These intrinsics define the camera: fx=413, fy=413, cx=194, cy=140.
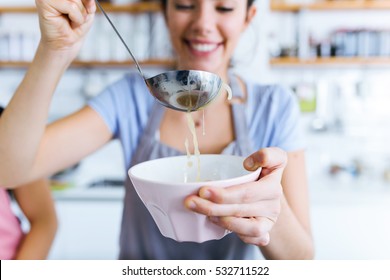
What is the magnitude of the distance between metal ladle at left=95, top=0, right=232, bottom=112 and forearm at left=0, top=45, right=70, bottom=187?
0.10 metres

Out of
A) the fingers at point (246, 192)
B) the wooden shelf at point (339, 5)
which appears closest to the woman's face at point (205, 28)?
the fingers at point (246, 192)

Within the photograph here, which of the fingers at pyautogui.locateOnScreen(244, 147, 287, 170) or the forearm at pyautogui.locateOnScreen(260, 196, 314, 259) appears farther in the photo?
the forearm at pyautogui.locateOnScreen(260, 196, 314, 259)

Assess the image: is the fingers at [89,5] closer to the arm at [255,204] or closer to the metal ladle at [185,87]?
the metal ladle at [185,87]

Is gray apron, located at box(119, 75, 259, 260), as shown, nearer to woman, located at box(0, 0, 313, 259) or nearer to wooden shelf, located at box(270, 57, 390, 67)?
woman, located at box(0, 0, 313, 259)

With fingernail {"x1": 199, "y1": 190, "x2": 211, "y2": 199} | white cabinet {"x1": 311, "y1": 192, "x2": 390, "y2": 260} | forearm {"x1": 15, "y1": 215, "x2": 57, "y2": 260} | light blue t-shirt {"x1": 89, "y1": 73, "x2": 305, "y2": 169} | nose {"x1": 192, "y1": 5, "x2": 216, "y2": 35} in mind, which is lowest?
white cabinet {"x1": 311, "y1": 192, "x2": 390, "y2": 260}

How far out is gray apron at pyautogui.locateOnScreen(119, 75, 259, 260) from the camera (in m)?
0.66

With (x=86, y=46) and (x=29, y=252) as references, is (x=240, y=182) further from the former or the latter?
(x=86, y=46)

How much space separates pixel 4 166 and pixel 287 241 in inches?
15.5

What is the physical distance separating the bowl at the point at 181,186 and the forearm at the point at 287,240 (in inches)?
3.6

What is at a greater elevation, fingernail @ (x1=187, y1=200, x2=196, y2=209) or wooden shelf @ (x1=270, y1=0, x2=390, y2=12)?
fingernail @ (x1=187, y1=200, x2=196, y2=209)

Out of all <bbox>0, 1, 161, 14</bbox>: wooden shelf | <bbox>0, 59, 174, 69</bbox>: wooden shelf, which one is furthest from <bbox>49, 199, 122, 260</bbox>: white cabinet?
<bbox>0, 1, 161, 14</bbox>: wooden shelf

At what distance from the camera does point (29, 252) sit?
639 millimetres

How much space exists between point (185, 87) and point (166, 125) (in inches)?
10.3

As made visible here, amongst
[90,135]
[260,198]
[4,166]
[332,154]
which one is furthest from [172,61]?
[260,198]
